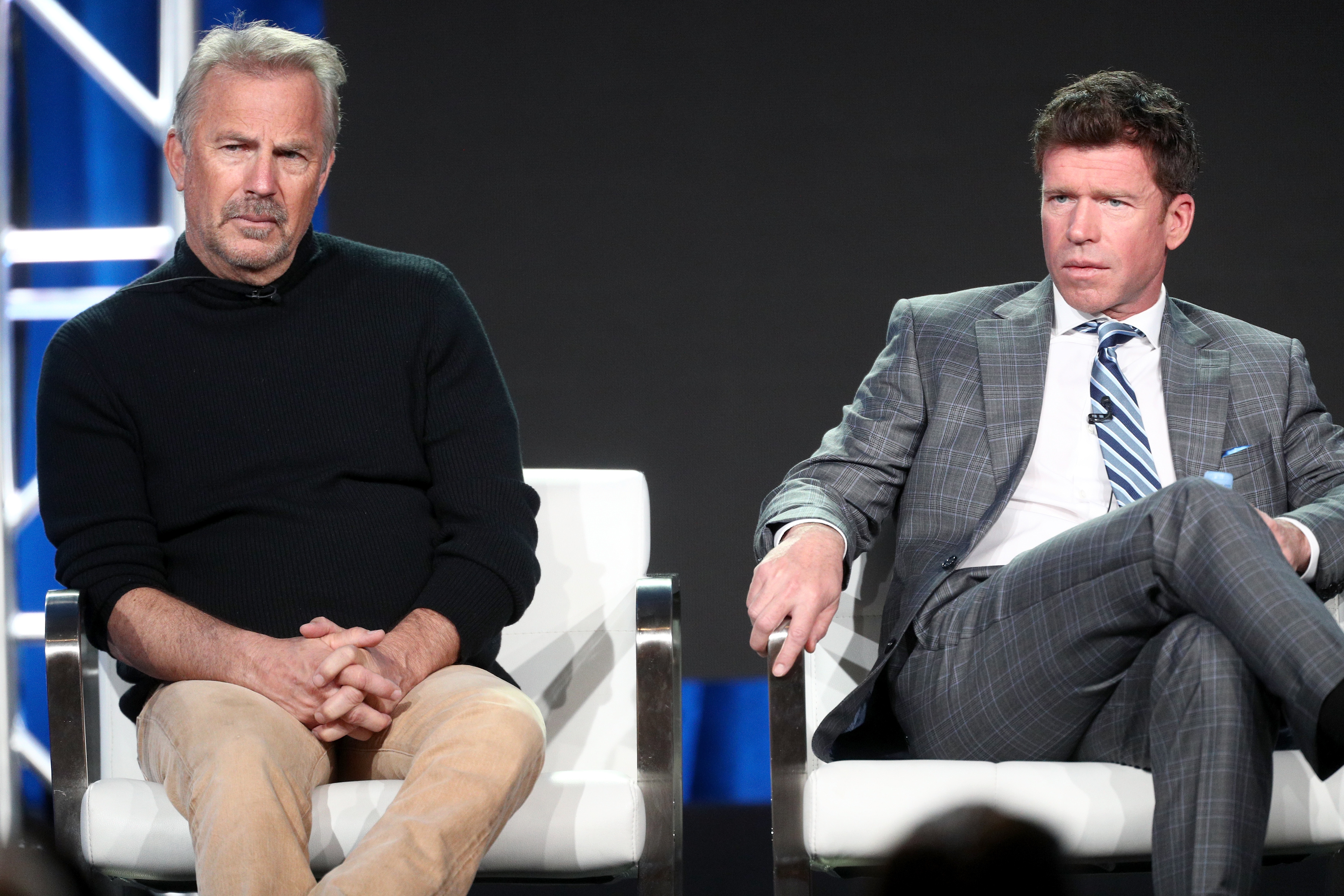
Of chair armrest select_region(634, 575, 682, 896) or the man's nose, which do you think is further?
the man's nose

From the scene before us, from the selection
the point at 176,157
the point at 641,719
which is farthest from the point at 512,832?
the point at 176,157

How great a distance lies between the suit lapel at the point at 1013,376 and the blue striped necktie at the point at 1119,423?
0.08 m

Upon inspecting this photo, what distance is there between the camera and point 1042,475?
216cm

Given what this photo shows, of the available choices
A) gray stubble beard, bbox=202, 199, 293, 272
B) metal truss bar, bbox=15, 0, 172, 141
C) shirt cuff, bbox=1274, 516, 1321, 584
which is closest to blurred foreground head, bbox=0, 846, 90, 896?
gray stubble beard, bbox=202, 199, 293, 272

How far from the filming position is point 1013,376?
2.18 m

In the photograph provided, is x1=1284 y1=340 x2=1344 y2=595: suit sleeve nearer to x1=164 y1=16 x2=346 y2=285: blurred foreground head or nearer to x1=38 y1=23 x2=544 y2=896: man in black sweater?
x1=38 y1=23 x2=544 y2=896: man in black sweater

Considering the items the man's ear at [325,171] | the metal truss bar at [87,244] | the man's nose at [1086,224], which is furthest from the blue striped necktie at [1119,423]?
the metal truss bar at [87,244]

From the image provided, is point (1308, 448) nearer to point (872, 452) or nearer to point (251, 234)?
point (872, 452)

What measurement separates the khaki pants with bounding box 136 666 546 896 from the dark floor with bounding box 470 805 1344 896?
1123 mm

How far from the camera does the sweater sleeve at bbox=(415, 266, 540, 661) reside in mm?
1953

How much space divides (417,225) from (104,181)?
2.65 ft

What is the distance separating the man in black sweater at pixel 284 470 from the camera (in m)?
1.80

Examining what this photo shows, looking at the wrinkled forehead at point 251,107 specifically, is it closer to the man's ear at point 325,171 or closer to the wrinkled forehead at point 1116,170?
the man's ear at point 325,171

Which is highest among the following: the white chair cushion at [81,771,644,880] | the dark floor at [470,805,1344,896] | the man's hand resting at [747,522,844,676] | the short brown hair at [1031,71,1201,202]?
the short brown hair at [1031,71,1201,202]
